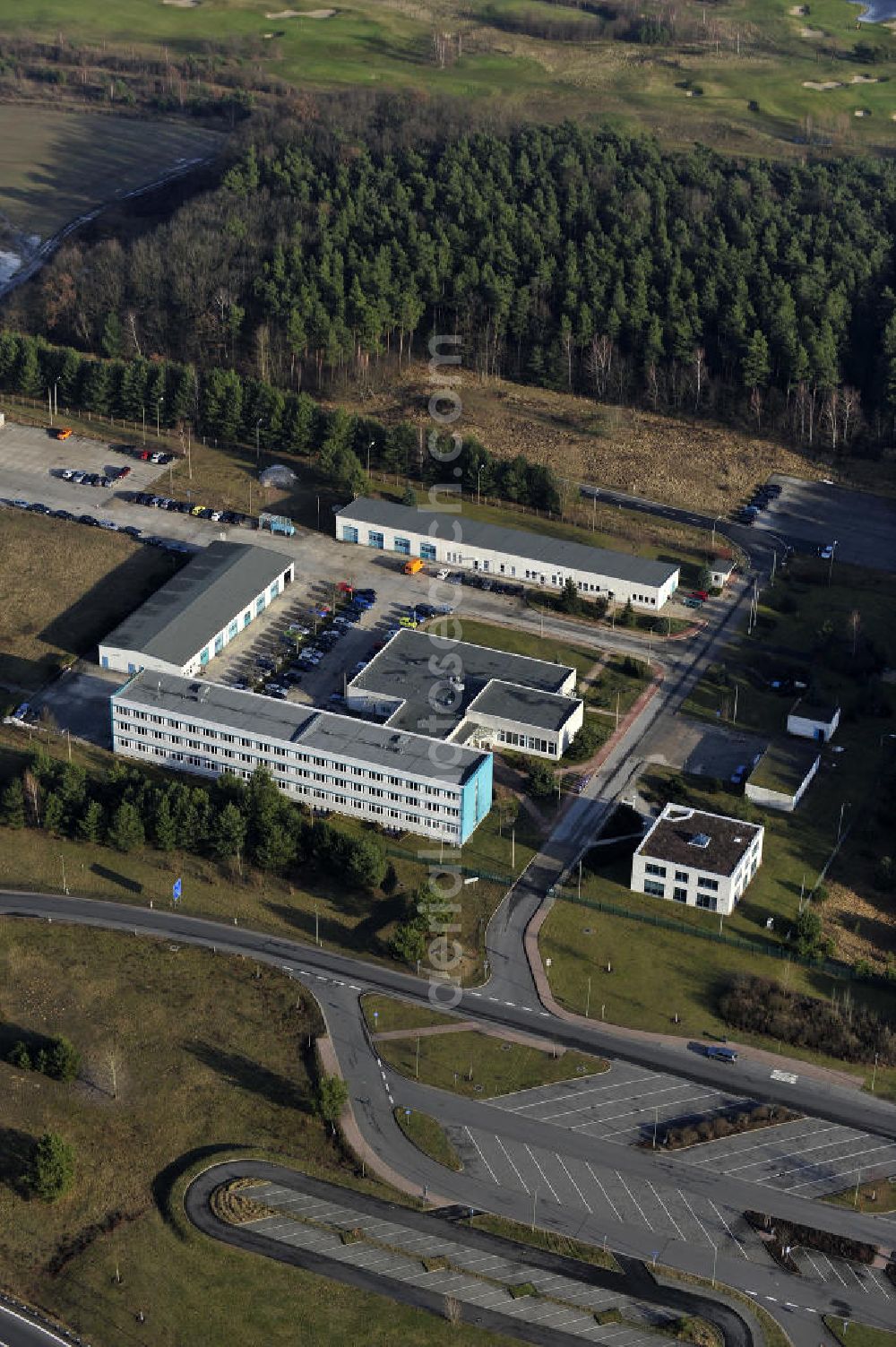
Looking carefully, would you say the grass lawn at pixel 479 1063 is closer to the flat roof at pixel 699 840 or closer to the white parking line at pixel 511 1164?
the white parking line at pixel 511 1164

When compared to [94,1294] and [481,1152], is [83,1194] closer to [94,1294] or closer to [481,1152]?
[94,1294]

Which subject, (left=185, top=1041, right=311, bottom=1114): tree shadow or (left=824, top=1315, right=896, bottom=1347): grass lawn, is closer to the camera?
(left=824, top=1315, right=896, bottom=1347): grass lawn

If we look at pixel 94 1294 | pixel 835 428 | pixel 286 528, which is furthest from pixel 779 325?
pixel 94 1294

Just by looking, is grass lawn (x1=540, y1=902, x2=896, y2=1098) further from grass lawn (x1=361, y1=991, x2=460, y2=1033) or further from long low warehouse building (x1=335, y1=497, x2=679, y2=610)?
long low warehouse building (x1=335, y1=497, x2=679, y2=610)

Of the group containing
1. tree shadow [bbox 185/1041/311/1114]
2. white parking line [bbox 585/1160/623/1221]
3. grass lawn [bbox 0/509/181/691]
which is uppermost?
grass lawn [bbox 0/509/181/691]

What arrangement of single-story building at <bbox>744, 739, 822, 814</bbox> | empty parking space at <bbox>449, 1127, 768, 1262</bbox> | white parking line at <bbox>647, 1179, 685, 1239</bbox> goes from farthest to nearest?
1. single-story building at <bbox>744, 739, 822, 814</bbox>
2. white parking line at <bbox>647, 1179, 685, 1239</bbox>
3. empty parking space at <bbox>449, 1127, 768, 1262</bbox>

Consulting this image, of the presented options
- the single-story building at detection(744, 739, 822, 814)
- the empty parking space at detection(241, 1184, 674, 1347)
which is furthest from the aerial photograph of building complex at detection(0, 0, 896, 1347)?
the single-story building at detection(744, 739, 822, 814)

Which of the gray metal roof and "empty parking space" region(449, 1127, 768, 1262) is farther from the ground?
the gray metal roof
